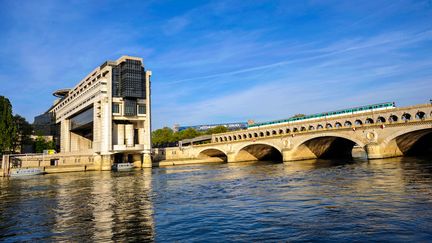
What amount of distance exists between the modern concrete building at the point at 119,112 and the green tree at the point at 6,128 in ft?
50.8

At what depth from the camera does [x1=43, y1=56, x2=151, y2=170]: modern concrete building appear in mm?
94625

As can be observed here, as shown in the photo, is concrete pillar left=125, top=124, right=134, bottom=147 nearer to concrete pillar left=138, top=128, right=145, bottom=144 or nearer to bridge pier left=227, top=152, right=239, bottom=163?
concrete pillar left=138, top=128, right=145, bottom=144

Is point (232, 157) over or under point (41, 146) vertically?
under

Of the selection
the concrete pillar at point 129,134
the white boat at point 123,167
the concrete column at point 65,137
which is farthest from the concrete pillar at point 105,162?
the concrete column at point 65,137

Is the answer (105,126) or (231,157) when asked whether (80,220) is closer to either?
(105,126)

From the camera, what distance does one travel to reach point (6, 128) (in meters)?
91.9

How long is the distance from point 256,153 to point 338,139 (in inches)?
1165

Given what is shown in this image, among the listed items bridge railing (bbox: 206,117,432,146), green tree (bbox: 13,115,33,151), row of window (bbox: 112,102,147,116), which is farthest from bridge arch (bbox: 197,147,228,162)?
green tree (bbox: 13,115,33,151)

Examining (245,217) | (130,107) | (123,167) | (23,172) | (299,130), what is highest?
(130,107)

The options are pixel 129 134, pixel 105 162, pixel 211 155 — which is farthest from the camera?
pixel 211 155

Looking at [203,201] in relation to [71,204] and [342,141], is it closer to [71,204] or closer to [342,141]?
[71,204]

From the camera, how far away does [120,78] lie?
9719 cm

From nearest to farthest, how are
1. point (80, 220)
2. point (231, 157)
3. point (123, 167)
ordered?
1. point (80, 220)
2. point (123, 167)
3. point (231, 157)

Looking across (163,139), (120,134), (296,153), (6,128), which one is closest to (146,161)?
(120,134)
